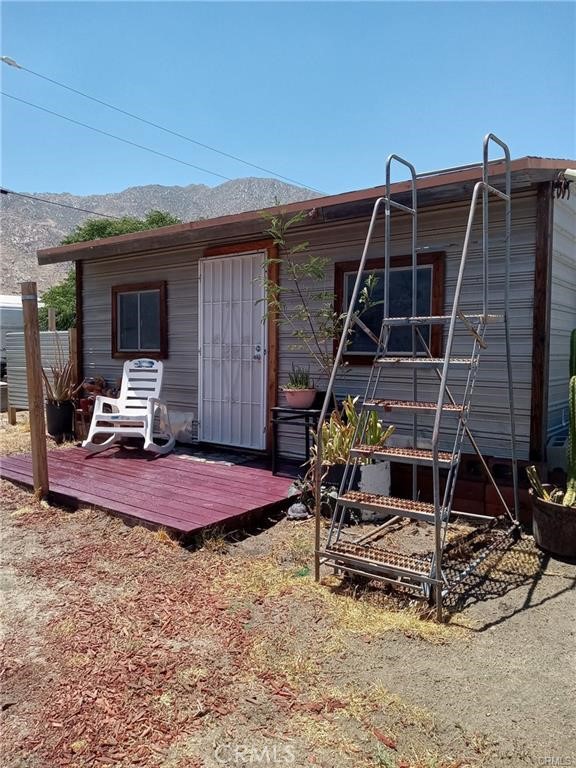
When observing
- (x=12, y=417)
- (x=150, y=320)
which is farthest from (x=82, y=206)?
(x=150, y=320)

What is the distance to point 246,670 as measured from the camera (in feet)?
7.11

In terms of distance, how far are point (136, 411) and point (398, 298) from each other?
10.5ft

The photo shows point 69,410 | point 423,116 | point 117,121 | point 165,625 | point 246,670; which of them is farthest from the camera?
point 117,121

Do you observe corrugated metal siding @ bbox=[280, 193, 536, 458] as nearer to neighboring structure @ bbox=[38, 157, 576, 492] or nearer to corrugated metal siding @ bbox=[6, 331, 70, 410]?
neighboring structure @ bbox=[38, 157, 576, 492]

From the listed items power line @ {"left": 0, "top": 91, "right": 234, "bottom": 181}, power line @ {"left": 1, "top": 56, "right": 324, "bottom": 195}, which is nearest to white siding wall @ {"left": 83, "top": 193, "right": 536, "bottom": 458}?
power line @ {"left": 1, "top": 56, "right": 324, "bottom": 195}

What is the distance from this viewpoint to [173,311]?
648cm

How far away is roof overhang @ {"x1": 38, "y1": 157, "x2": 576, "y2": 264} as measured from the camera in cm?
364

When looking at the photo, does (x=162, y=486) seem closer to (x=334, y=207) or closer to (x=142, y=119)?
(x=334, y=207)

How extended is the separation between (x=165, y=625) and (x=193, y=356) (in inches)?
161

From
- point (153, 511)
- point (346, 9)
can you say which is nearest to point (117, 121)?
point (346, 9)

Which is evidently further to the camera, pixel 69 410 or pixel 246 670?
pixel 69 410

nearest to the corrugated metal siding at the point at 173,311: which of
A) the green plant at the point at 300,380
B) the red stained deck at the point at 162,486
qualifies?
the red stained deck at the point at 162,486

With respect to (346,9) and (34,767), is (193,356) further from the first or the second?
(34,767)

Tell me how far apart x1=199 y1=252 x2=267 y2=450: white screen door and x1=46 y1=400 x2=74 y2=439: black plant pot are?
77.0 inches
